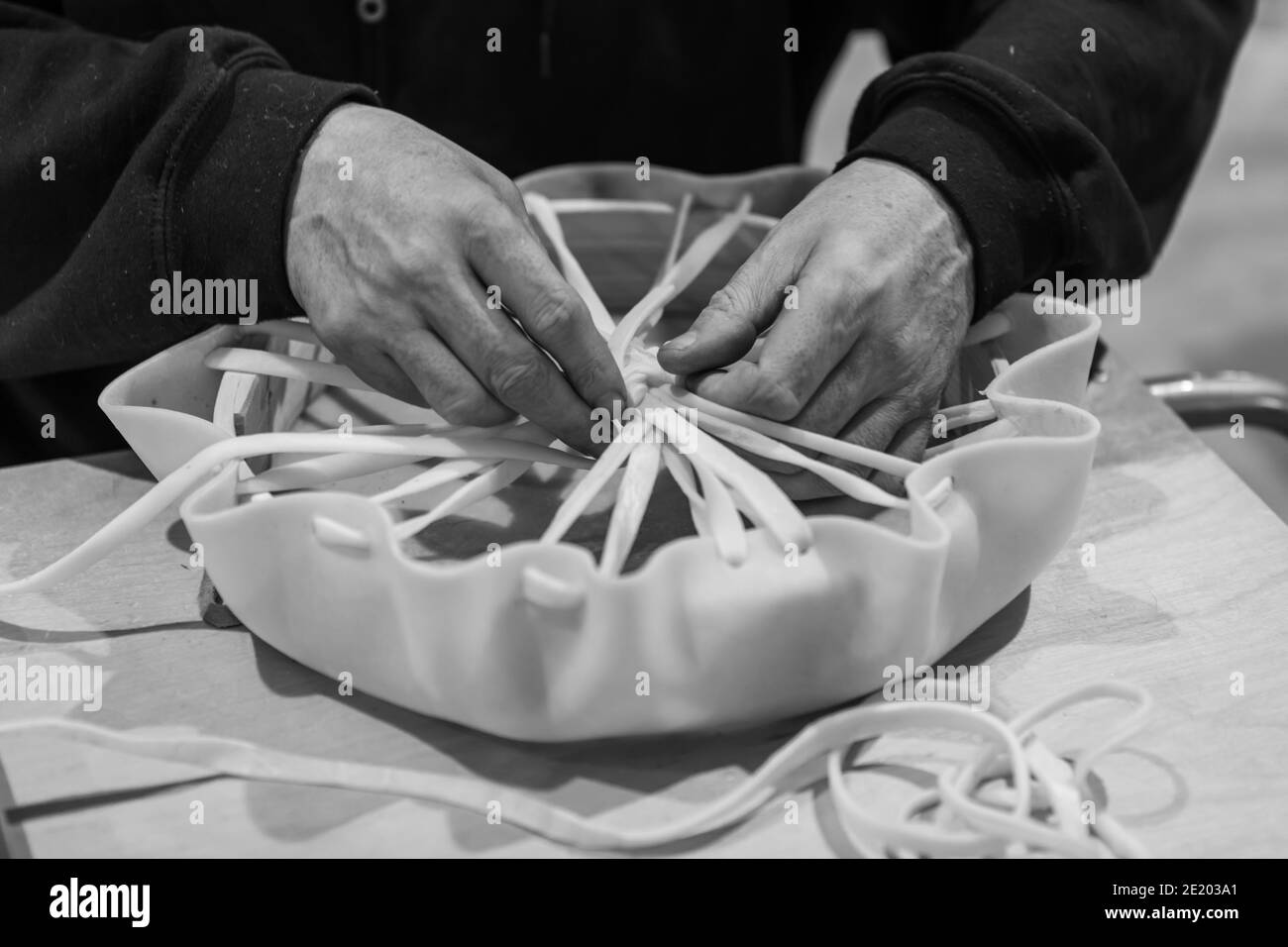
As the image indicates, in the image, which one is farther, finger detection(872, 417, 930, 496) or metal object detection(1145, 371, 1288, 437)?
metal object detection(1145, 371, 1288, 437)

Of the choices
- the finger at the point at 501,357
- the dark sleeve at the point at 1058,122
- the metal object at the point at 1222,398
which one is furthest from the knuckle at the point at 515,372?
the metal object at the point at 1222,398

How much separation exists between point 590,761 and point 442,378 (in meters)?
0.19

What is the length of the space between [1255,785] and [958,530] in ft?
0.51

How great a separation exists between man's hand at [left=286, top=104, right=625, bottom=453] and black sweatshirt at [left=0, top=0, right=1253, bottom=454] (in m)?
0.04

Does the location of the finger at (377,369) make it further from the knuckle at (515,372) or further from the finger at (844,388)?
the finger at (844,388)

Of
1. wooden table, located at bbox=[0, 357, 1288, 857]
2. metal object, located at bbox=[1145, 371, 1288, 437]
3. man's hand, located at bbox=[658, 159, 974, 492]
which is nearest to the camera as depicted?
wooden table, located at bbox=[0, 357, 1288, 857]

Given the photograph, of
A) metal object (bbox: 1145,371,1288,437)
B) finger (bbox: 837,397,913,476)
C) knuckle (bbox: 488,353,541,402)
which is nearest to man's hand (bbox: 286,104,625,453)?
knuckle (bbox: 488,353,541,402)

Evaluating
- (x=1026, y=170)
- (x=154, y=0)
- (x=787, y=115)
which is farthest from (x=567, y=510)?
(x=787, y=115)

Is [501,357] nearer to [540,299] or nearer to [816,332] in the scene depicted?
[540,299]

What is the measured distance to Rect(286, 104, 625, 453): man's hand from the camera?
583 millimetres

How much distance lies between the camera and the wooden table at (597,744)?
497mm

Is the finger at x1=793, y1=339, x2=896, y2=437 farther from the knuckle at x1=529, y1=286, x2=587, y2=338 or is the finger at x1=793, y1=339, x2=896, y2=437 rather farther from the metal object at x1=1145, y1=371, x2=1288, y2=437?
the metal object at x1=1145, y1=371, x2=1288, y2=437

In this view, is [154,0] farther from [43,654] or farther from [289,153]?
[43,654]

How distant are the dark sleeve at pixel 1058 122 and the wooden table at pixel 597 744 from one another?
0.15 metres
